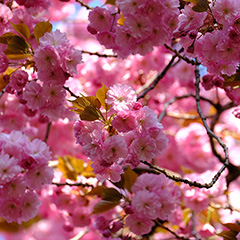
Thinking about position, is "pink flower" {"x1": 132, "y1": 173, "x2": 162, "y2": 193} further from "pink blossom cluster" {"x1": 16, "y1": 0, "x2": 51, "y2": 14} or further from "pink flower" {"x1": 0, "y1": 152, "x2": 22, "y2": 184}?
"pink blossom cluster" {"x1": 16, "y1": 0, "x2": 51, "y2": 14}

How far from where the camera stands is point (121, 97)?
4.06 feet

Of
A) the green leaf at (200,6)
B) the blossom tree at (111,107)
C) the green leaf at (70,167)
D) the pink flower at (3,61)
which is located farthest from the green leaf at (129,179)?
the green leaf at (200,6)

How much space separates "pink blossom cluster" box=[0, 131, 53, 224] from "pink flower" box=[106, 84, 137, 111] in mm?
392

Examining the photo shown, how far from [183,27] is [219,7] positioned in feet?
0.52

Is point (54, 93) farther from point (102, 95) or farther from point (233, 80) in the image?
point (233, 80)

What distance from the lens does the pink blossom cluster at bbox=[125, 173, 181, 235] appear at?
1.57 meters

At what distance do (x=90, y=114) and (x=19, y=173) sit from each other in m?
0.39

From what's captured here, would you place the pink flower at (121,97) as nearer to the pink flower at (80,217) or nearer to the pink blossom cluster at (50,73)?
the pink blossom cluster at (50,73)

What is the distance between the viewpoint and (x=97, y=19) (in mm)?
1506

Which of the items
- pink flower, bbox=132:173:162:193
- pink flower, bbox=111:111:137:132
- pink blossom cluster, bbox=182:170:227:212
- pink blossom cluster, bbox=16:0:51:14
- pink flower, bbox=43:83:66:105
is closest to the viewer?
pink flower, bbox=111:111:137:132

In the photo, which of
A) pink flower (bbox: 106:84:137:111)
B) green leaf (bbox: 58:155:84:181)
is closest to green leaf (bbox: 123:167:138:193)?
green leaf (bbox: 58:155:84:181)

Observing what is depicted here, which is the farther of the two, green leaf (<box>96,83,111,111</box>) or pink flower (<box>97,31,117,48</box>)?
pink flower (<box>97,31,117,48</box>)

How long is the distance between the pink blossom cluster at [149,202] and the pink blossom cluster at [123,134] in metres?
0.36

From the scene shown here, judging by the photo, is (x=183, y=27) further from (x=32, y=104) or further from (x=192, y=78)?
(x=192, y=78)
